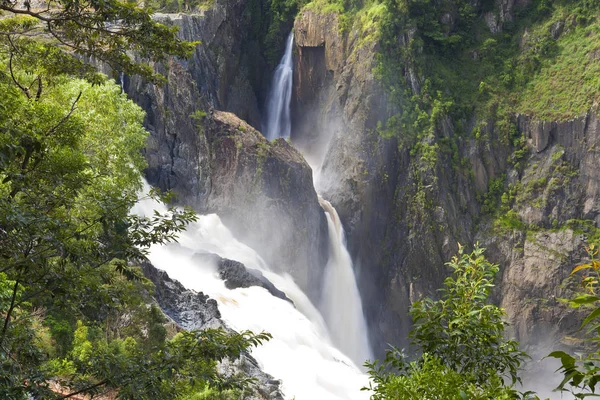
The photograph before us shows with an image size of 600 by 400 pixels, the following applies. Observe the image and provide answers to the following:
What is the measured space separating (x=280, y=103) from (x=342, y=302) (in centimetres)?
1657

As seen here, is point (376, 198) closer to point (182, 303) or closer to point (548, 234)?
point (548, 234)

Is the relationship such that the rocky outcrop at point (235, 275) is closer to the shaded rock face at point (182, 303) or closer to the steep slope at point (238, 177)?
the shaded rock face at point (182, 303)

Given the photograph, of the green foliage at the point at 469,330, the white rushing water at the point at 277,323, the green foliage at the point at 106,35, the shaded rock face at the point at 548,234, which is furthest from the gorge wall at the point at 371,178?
the green foliage at the point at 469,330

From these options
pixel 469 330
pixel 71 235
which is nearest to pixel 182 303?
pixel 71 235

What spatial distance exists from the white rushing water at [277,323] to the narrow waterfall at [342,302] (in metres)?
4.64

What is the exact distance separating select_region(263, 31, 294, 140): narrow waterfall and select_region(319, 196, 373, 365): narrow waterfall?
945 centimetres

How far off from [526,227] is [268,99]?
20774 mm

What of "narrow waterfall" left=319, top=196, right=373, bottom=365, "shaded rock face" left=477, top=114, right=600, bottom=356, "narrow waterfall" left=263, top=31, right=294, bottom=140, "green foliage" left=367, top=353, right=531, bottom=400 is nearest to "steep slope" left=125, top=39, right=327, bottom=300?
"narrow waterfall" left=319, top=196, right=373, bottom=365

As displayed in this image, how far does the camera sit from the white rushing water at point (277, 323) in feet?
70.5

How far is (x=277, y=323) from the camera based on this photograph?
973 inches

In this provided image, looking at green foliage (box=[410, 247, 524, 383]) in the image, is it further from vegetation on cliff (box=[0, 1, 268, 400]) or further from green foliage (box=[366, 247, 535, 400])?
vegetation on cliff (box=[0, 1, 268, 400])

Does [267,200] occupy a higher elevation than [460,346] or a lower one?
lower

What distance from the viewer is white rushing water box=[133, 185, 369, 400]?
70.5ft

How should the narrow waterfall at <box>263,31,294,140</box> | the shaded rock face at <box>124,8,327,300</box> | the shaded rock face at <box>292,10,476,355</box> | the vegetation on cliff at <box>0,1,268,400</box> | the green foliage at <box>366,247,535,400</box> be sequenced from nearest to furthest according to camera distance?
the green foliage at <box>366,247,535,400</box> → the vegetation on cliff at <box>0,1,268,400</box> → the shaded rock face at <box>124,8,327,300</box> → the shaded rock face at <box>292,10,476,355</box> → the narrow waterfall at <box>263,31,294,140</box>
